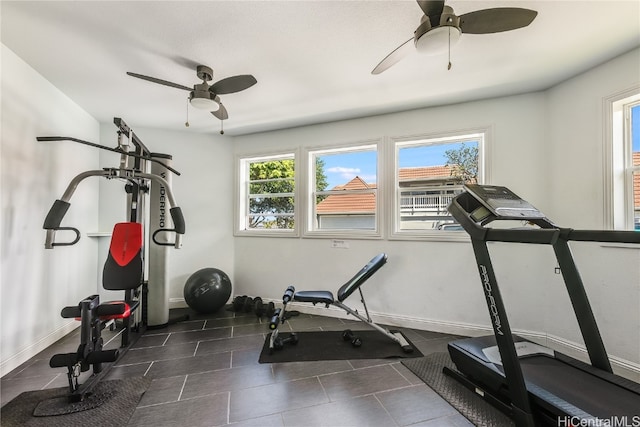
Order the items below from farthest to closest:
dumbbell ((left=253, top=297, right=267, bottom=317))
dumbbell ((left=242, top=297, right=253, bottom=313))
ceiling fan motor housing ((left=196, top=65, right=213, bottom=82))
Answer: dumbbell ((left=242, top=297, right=253, bottom=313)), dumbbell ((left=253, top=297, right=267, bottom=317)), ceiling fan motor housing ((left=196, top=65, right=213, bottom=82))

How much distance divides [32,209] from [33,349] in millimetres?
1255

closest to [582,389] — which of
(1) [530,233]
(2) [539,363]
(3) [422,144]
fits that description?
(2) [539,363]

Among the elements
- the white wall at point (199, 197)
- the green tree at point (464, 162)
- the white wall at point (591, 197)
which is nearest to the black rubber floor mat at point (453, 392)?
the white wall at point (591, 197)

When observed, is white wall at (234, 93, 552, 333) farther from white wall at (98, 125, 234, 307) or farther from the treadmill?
the treadmill

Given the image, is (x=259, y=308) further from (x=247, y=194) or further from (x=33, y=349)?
(x=33, y=349)

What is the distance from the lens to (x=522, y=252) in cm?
274

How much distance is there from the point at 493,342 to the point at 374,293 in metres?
1.39

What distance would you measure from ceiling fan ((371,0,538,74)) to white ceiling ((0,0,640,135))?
34 cm

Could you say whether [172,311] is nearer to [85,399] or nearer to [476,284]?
[85,399]

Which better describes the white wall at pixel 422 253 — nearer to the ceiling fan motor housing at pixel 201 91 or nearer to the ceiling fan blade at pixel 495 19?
the ceiling fan blade at pixel 495 19

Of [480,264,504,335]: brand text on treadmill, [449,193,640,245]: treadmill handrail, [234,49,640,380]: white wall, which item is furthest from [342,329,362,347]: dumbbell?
[449,193,640,245]: treadmill handrail

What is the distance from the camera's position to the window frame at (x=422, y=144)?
292cm

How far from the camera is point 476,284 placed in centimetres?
288

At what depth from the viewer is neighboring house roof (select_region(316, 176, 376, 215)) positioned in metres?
3.50
